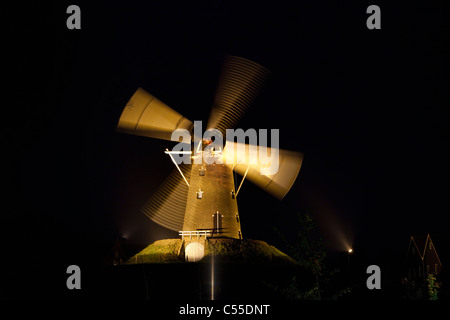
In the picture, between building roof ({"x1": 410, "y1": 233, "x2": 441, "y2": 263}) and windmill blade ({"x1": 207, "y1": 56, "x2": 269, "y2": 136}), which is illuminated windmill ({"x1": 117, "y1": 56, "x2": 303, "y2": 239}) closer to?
windmill blade ({"x1": 207, "y1": 56, "x2": 269, "y2": 136})

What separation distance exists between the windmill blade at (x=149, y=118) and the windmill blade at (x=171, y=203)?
2420 millimetres

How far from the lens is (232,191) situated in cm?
2842

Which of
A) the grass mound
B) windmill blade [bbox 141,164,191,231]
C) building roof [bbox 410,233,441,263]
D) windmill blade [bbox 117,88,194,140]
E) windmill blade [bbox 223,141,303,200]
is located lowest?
the grass mound

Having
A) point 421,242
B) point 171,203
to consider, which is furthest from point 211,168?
point 421,242

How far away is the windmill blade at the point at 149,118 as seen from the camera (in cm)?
2856

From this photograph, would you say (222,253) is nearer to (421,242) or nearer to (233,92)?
(233,92)

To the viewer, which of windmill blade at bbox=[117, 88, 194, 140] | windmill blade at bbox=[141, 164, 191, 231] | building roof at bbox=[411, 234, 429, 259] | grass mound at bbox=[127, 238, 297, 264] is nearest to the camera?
grass mound at bbox=[127, 238, 297, 264]

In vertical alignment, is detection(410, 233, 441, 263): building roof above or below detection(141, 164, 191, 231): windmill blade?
below

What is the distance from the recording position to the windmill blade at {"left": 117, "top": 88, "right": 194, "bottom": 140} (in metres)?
28.6

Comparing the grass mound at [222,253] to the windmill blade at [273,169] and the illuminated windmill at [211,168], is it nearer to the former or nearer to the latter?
the illuminated windmill at [211,168]

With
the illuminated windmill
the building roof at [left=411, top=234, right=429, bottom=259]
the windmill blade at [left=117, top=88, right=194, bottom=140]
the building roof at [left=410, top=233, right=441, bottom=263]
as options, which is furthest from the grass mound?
the building roof at [left=411, top=234, right=429, bottom=259]

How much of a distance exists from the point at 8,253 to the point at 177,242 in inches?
817

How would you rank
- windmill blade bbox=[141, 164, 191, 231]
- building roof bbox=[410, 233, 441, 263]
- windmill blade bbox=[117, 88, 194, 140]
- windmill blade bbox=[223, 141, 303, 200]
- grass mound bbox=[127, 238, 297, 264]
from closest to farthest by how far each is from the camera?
grass mound bbox=[127, 238, 297, 264], windmill blade bbox=[117, 88, 194, 140], windmill blade bbox=[223, 141, 303, 200], windmill blade bbox=[141, 164, 191, 231], building roof bbox=[410, 233, 441, 263]

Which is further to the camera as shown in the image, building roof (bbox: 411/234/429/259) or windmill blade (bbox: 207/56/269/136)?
building roof (bbox: 411/234/429/259)
